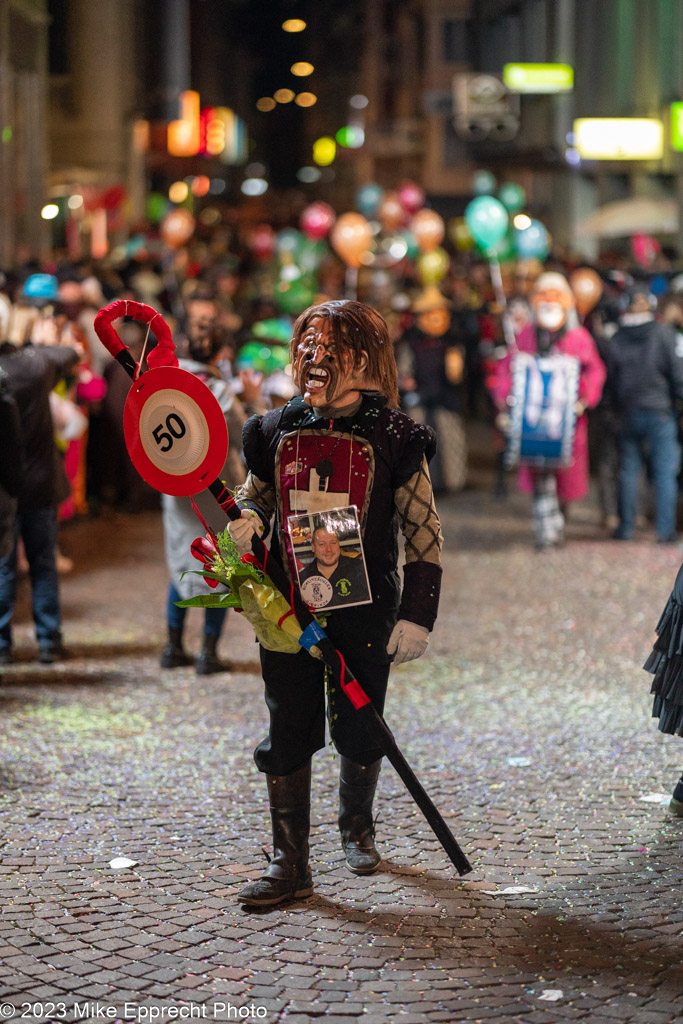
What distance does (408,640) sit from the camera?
4.46 metres

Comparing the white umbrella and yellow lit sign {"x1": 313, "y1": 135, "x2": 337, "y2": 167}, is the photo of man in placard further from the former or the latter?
yellow lit sign {"x1": 313, "y1": 135, "x2": 337, "y2": 167}

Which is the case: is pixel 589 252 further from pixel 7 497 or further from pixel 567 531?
pixel 7 497

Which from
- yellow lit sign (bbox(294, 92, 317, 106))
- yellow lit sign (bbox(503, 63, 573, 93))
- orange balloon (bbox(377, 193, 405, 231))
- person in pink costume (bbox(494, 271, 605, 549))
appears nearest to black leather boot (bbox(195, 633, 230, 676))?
person in pink costume (bbox(494, 271, 605, 549))

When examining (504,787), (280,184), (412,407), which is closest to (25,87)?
(412,407)

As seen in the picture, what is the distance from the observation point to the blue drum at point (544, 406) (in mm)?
11164

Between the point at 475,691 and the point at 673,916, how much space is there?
300cm

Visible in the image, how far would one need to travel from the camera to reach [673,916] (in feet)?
14.6

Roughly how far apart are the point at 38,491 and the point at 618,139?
20.0m

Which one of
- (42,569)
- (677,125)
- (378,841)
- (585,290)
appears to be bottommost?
(378,841)

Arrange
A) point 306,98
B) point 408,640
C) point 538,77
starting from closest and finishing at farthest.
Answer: point 408,640 < point 538,77 < point 306,98

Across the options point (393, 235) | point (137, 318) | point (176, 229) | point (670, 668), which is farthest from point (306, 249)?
point (137, 318)

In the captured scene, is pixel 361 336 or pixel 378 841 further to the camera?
pixel 378 841

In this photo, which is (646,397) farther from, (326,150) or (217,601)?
(326,150)

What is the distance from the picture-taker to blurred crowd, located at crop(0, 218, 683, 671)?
7.84 meters
